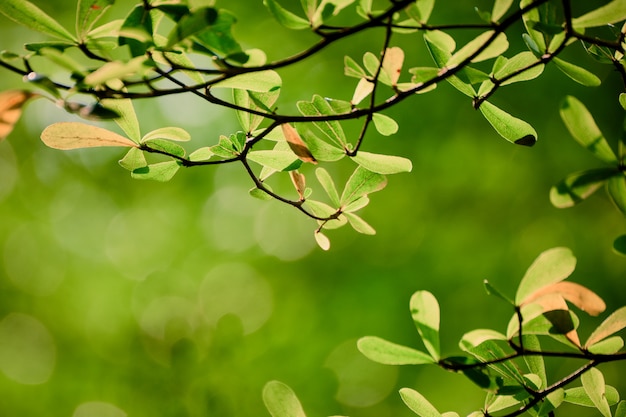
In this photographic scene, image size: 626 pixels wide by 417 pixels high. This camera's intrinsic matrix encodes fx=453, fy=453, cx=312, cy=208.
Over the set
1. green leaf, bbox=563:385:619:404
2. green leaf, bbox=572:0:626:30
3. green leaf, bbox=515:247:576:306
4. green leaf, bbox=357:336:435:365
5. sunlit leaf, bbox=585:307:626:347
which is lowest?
green leaf, bbox=563:385:619:404

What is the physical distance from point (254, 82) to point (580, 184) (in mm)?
375

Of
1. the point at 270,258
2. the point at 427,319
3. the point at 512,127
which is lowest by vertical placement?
the point at 270,258

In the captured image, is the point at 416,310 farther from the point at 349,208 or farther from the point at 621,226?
the point at 621,226

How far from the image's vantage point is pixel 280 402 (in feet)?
2.07

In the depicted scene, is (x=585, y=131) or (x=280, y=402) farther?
(x=280, y=402)

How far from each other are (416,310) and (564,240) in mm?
2981

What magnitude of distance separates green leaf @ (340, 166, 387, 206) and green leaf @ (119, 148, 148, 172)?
304mm

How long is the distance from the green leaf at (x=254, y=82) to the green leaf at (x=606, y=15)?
13.7 inches

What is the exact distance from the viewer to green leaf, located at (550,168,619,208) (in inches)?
16.9

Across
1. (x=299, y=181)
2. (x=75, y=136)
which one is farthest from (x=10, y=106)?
(x=299, y=181)

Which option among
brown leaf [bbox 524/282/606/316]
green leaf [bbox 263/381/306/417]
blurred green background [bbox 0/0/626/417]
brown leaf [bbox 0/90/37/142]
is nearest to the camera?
brown leaf [bbox 0/90/37/142]

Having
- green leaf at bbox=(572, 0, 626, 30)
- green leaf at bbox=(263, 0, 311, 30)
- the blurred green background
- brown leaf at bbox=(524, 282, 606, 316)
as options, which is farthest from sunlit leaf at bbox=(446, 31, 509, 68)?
the blurred green background

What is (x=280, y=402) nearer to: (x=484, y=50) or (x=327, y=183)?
(x=327, y=183)

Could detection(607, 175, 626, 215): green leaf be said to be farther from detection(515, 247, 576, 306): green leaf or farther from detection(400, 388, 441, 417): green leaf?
detection(400, 388, 441, 417): green leaf
